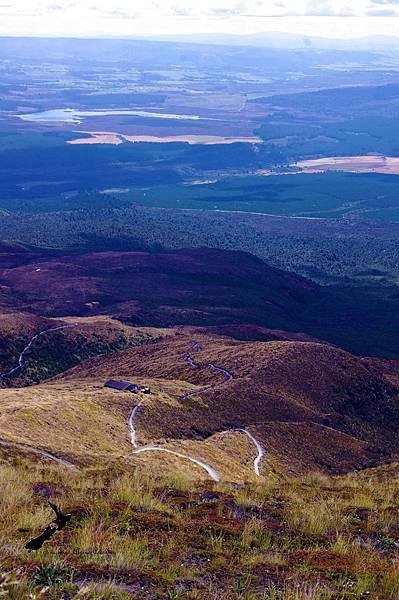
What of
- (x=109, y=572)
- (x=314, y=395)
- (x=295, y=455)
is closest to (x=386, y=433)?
(x=314, y=395)

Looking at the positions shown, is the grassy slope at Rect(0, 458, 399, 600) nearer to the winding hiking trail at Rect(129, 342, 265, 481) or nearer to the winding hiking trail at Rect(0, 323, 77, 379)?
the winding hiking trail at Rect(129, 342, 265, 481)

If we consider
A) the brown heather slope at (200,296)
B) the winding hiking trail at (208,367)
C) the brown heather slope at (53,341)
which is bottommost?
the brown heather slope at (200,296)

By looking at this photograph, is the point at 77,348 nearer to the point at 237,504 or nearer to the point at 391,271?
the point at 237,504

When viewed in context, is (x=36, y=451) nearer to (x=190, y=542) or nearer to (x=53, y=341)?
(x=190, y=542)

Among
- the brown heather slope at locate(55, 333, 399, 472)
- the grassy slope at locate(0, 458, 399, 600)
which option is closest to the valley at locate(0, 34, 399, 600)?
the grassy slope at locate(0, 458, 399, 600)

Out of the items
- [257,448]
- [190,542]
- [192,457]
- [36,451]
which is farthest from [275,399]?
[190,542]

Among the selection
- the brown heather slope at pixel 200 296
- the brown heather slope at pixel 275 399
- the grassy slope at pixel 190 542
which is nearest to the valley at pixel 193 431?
the grassy slope at pixel 190 542

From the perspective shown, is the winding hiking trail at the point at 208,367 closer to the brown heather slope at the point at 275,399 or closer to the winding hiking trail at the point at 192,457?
the winding hiking trail at the point at 192,457
